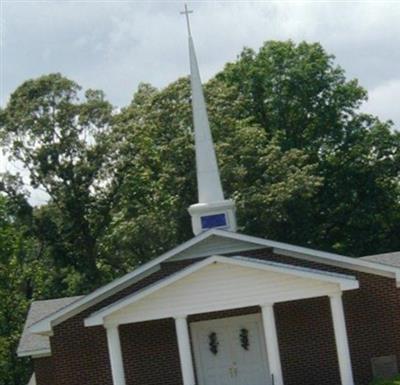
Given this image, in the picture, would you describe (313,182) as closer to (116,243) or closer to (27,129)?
(116,243)

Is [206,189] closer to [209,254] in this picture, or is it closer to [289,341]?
[209,254]

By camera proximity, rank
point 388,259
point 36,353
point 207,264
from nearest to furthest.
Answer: point 207,264 < point 36,353 < point 388,259

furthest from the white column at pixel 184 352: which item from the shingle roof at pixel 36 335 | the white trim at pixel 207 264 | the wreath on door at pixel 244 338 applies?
the shingle roof at pixel 36 335

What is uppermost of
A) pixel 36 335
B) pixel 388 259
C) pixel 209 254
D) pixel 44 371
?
pixel 209 254

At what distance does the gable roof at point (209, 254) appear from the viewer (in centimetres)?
2716

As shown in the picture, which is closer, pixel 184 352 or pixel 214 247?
pixel 184 352

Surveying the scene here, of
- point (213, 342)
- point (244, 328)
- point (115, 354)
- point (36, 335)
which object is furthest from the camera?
point (36, 335)

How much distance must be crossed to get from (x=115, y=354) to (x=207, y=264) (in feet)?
10.4

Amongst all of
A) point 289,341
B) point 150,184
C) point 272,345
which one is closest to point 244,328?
point 289,341

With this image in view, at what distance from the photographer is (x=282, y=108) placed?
54438mm

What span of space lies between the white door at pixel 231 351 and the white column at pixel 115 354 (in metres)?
2.73

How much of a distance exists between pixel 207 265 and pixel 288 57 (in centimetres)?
3093

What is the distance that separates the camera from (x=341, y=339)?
2616 centimetres

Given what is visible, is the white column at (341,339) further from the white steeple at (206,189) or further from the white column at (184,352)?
the white steeple at (206,189)
